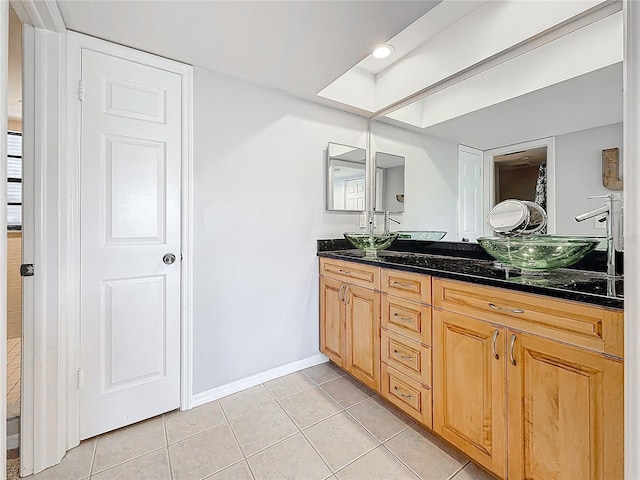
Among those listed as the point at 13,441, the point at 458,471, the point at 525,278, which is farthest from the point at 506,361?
the point at 13,441

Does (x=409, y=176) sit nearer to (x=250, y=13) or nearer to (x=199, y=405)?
(x=250, y=13)

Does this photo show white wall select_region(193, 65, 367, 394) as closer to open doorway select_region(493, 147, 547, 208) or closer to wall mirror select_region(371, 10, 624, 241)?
wall mirror select_region(371, 10, 624, 241)

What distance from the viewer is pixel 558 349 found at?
1.05m

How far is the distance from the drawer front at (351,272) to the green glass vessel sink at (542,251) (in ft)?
2.28

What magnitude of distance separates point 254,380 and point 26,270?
1428 millimetres

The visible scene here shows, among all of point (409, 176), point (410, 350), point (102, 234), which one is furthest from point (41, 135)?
point (409, 176)

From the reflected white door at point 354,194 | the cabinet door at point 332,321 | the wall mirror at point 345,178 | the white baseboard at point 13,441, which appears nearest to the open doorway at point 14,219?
the white baseboard at point 13,441

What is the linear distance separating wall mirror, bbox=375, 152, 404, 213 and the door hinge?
2261 mm

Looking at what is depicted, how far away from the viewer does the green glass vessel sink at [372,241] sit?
2238 millimetres

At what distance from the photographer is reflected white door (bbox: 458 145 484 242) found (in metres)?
1.86

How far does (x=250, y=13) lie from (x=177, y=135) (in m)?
0.78

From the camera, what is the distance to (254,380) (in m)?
2.11

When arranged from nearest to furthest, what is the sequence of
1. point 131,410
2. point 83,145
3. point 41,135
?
point 41,135 < point 83,145 < point 131,410

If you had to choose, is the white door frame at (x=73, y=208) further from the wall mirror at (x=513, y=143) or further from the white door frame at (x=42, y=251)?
the wall mirror at (x=513, y=143)
